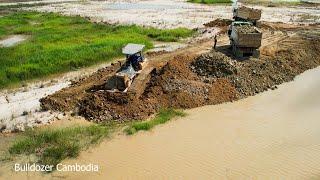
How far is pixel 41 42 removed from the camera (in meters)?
27.0

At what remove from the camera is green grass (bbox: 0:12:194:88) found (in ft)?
69.4

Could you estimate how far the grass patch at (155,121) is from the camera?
48.3ft

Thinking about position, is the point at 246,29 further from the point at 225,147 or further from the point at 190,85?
the point at 225,147

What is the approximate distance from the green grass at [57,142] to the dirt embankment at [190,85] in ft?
3.63

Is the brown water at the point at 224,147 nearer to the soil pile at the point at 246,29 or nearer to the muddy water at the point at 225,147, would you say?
the muddy water at the point at 225,147

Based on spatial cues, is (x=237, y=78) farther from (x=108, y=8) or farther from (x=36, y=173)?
(x=108, y=8)

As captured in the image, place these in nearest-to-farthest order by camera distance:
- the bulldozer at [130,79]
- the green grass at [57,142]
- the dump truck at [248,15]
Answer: the green grass at [57,142], the bulldozer at [130,79], the dump truck at [248,15]

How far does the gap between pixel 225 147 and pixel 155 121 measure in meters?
2.85

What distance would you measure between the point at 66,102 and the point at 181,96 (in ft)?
14.7

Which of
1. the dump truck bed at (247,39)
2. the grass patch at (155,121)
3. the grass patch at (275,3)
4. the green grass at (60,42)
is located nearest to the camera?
the grass patch at (155,121)

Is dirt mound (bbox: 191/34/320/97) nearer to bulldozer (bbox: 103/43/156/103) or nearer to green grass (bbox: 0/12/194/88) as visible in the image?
bulldozer (bbox: 103/43/156/103)

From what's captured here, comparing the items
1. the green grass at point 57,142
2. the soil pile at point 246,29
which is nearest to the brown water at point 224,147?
the green grass at point 57,142

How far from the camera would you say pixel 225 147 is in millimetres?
13680

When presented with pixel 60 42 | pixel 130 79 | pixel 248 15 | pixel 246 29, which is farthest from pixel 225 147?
pixel 60 42
